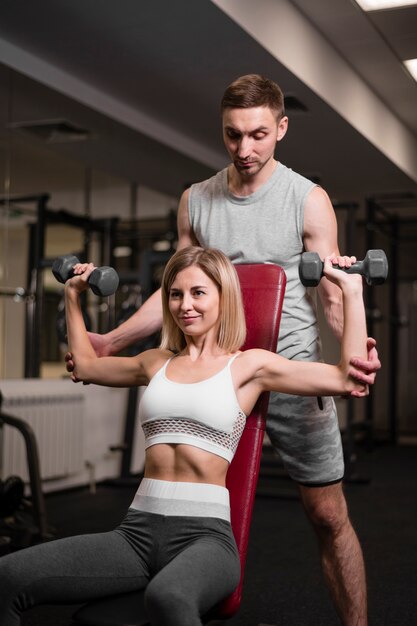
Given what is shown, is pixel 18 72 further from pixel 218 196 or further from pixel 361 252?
pixel 361 252

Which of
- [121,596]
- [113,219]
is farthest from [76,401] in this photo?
[121,596]

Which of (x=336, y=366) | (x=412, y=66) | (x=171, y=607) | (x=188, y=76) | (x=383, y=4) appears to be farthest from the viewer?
(x=412, y=66)

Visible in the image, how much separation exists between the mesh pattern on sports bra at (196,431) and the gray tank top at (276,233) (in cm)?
34

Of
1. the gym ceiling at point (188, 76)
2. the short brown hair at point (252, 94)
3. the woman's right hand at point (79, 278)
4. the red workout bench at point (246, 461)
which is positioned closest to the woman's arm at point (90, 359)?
the woman's right hand at point (79, 278)

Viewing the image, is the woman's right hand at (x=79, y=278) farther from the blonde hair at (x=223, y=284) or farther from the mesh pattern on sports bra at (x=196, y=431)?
the mesh pattern on sports bra at (x=196, y=431)

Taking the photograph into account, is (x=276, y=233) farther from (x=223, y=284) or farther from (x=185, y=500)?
(x=185, y=500)

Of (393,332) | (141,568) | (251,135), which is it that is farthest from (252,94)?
(393,332)

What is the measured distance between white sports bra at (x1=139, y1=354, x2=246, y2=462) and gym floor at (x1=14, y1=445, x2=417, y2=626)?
84cm

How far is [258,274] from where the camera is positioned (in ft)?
5.83

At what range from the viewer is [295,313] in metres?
1.84

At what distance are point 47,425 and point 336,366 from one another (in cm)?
324

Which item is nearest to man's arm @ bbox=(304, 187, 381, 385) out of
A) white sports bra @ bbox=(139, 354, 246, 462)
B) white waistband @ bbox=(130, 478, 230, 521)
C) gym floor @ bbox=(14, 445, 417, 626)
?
white sports bra @ bbox=(139, 354, 246, 462)

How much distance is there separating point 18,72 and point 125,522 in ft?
10.8

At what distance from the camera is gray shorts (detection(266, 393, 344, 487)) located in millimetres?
1821
